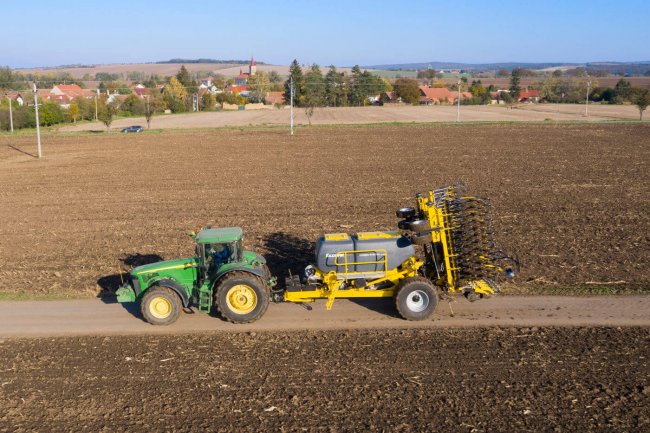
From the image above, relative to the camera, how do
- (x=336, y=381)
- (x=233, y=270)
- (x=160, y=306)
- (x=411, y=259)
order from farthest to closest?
(x=411, y=259)
(x=160, y=306)
(x=233, y=270)
(x=336, y=381)

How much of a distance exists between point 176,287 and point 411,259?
4782 mm

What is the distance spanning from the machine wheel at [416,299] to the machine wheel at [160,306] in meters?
4.39

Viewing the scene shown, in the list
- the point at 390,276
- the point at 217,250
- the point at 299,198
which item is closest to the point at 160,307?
the point at 217,250

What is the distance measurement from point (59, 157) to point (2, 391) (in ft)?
113

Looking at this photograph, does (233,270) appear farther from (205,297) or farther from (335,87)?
(335,87)

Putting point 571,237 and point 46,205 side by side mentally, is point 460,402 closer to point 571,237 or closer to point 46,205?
point 571,237

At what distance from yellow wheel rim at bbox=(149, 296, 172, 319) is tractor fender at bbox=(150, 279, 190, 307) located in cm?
26

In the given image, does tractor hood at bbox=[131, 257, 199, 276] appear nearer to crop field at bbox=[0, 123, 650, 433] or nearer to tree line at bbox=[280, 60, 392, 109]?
crop field at bbox=[0, 123, 650, 433]

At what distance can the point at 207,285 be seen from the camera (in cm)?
1226

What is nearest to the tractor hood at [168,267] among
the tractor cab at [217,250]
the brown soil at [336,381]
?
the tractor cab at [217,250]

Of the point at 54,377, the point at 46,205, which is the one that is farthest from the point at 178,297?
the point at 46,205

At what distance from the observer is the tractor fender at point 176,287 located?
481 inches

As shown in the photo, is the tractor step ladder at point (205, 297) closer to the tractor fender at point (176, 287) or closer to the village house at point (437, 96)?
the tractor fender at point (176, 287)

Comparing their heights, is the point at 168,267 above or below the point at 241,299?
above
